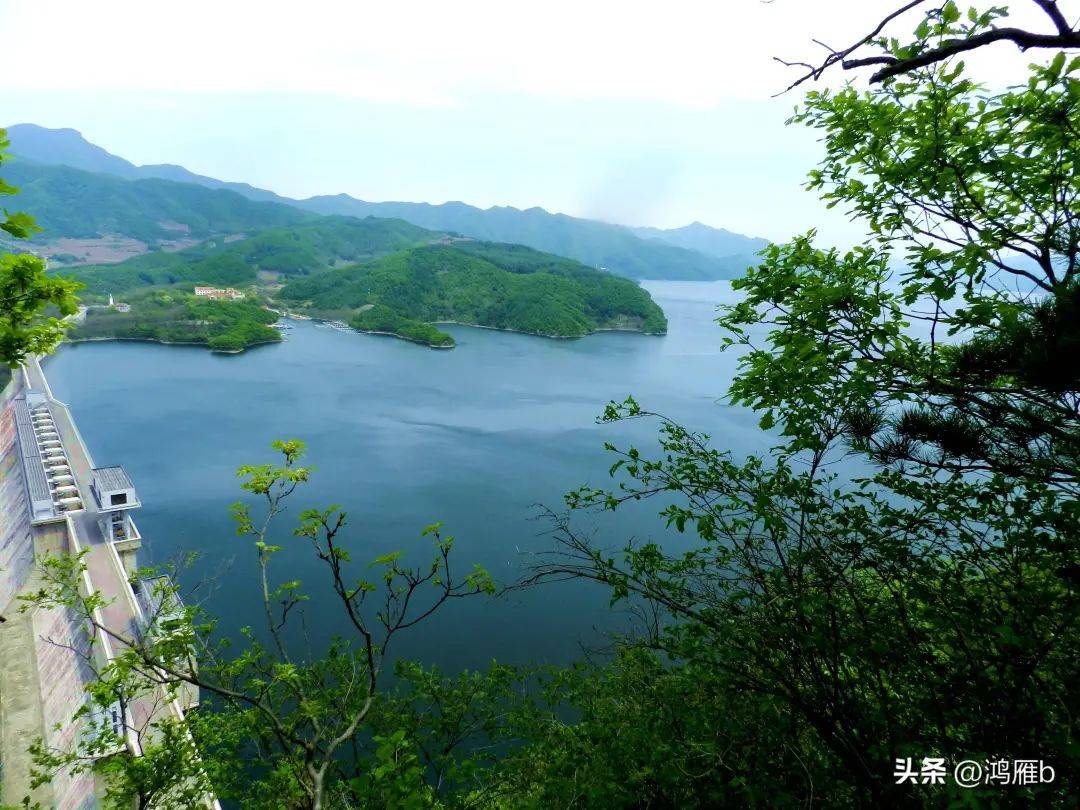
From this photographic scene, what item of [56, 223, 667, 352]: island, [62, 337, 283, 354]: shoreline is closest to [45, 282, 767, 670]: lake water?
[62, 337, 283, 354]: shoreline

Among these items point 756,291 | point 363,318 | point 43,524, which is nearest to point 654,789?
point 756,291

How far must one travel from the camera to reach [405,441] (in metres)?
26.6

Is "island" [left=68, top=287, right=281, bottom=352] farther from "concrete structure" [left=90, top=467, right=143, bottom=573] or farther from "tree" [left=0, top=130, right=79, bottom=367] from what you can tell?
"tree" [left=0, top=130, right=79, bottom=367]

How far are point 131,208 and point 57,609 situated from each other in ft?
461

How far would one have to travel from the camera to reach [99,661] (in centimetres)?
1116

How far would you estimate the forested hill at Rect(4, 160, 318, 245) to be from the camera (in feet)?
357

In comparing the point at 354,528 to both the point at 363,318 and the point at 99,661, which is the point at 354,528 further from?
the point at 363,318

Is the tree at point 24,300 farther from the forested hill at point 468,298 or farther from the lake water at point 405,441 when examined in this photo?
the forested hill at point 468,298

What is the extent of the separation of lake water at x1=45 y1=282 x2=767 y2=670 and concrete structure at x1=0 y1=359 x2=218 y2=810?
5.32 ft

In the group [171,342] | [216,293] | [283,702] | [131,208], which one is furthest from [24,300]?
[131,208]

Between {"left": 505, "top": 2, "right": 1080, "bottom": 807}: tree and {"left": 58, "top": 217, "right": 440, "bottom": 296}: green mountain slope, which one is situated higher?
{"left": 58, "top": 217, "right": 440, "bottom": 296}: green mountain slope

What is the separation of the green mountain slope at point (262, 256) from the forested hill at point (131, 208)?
22004 millimetres

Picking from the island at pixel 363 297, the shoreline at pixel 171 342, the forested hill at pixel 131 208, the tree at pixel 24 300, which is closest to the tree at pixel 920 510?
the tree at pixel 24 300

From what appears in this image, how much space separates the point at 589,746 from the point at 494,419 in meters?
26.9
